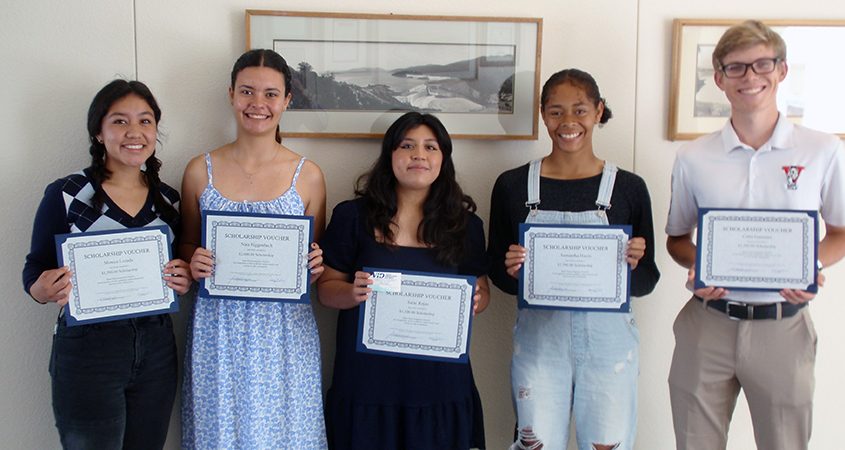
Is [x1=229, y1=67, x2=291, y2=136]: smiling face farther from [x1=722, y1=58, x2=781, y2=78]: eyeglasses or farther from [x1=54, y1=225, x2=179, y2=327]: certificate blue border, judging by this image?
[x1=722, y1=58, x2=781, y2=78]: eyeglasses

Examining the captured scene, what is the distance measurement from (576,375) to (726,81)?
1.10 meters

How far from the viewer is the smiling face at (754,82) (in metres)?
1.97

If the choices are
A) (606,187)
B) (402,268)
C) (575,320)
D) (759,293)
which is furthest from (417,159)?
(759,293)

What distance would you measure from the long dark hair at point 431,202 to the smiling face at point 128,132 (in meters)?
0.76

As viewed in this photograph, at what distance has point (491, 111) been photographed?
2623 mm

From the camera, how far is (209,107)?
2.61m

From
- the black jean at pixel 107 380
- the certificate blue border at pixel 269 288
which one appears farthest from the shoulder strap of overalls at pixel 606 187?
the black jean at pixel 107 380

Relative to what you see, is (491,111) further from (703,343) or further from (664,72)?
(703,343)

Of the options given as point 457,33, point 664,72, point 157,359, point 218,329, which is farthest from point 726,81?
point 157,359

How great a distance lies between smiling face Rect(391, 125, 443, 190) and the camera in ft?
7.11

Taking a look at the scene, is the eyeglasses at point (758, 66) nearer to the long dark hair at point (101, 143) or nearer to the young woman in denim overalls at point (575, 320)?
the young woman in denim overalls at point (575, 320)

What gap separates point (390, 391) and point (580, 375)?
2.16 feet

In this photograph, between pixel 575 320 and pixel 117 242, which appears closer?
pixel 117 242

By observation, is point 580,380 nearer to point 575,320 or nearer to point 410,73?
point 575,320
